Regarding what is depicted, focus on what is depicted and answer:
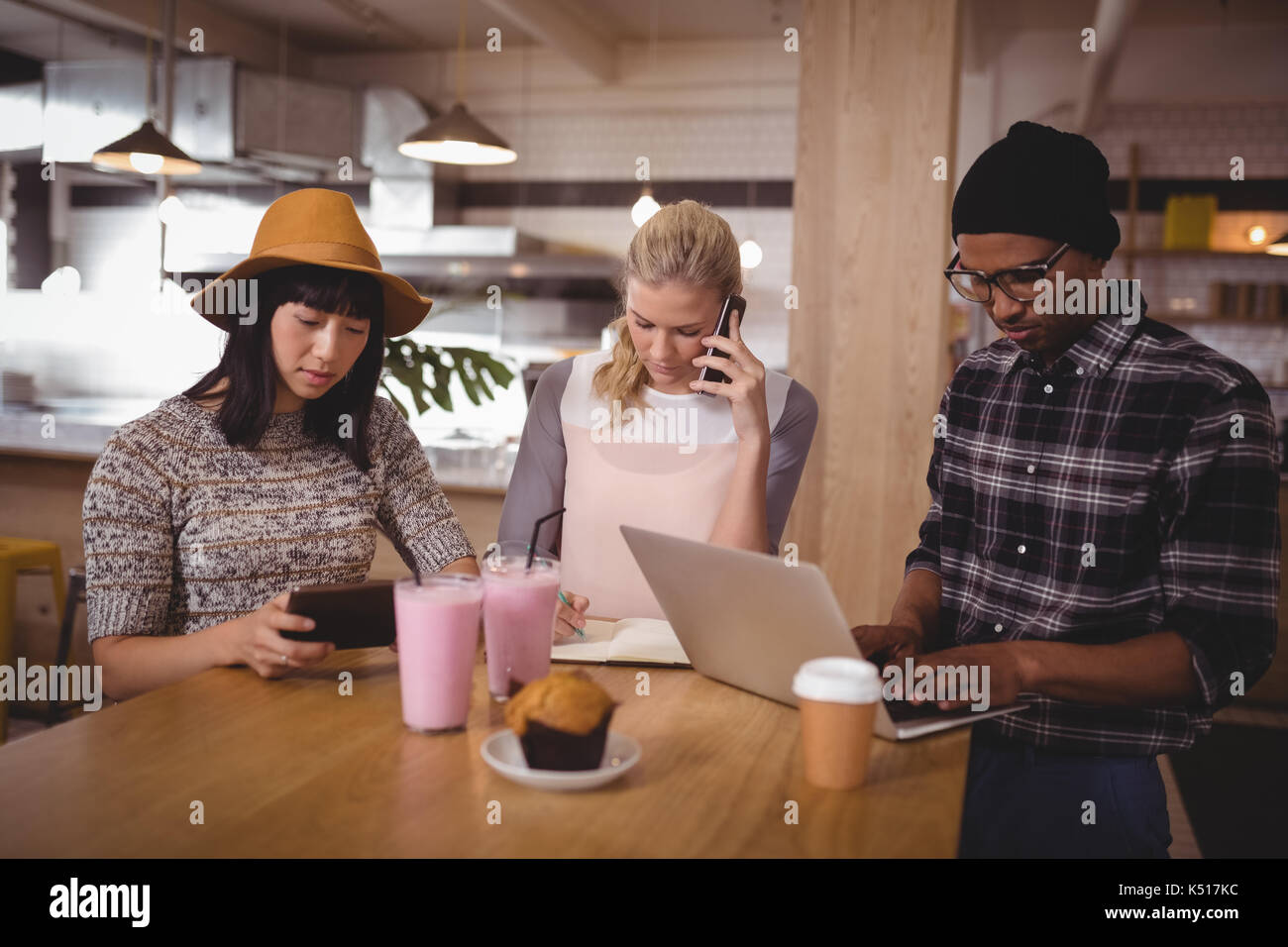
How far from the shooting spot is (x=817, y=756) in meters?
1.07

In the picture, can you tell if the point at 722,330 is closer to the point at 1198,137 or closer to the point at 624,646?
the point at 624,646

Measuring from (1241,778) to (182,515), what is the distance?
3518 mm

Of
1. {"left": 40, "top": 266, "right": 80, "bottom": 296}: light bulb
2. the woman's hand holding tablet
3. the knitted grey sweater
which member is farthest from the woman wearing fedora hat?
{"left": 40, "top": 266, "right": 80, "bottom": 296}: light bulb

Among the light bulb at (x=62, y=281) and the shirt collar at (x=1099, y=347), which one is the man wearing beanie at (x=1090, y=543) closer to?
the shirt collar at (x=1099, y=347)

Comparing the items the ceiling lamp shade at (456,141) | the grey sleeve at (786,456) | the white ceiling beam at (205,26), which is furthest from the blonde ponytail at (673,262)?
the white ceiling beam at (205,26)

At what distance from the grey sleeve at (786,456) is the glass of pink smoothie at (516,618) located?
82 centimetres

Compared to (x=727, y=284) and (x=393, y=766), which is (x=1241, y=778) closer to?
(x=727, y=284)

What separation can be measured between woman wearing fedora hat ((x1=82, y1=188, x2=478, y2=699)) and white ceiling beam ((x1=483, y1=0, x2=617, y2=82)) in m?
4.35

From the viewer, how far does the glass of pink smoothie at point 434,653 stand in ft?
3.88

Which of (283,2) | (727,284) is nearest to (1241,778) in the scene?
(727,284)

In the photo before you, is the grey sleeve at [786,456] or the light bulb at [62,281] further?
the light bulb at [62,281]

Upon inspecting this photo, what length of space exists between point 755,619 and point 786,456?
85 cm

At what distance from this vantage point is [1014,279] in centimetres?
148

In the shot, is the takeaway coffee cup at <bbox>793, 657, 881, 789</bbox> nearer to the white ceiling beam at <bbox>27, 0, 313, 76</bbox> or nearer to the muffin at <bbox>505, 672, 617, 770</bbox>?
the muffin at <bbox>505, 672, 617, 770</bbox>
